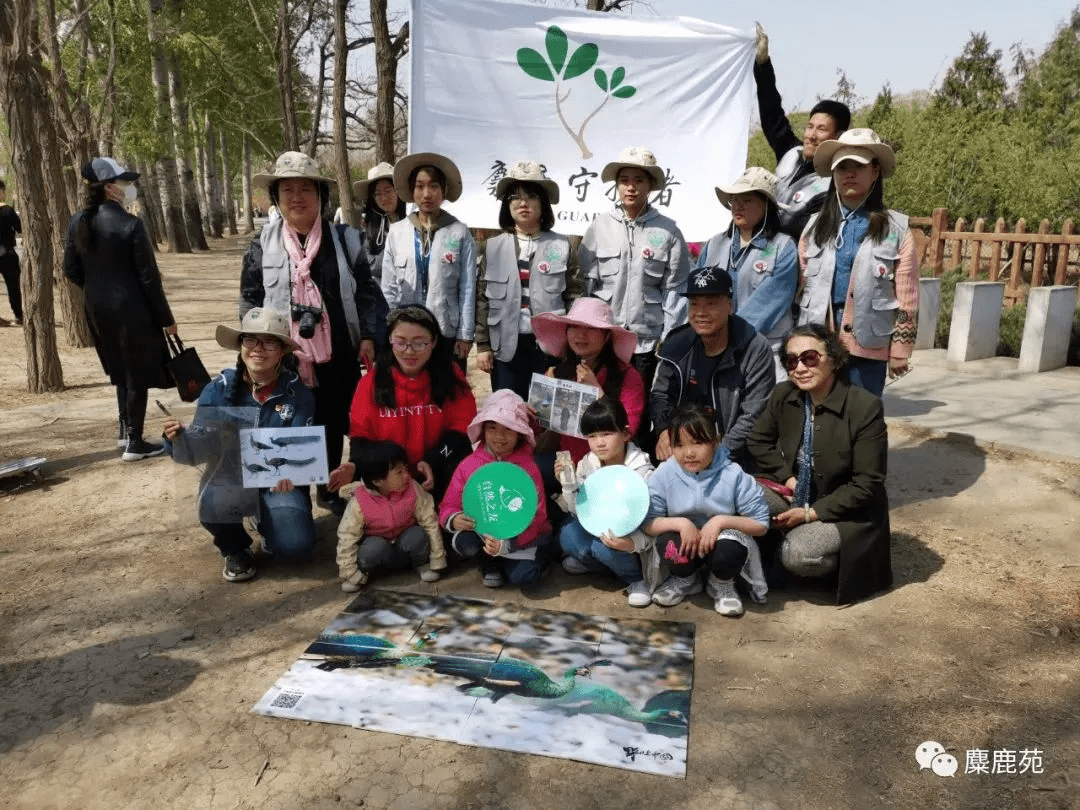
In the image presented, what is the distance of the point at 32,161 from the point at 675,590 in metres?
6.27

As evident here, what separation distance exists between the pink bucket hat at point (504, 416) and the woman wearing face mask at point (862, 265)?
1.59 meters

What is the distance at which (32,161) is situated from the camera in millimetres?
6848

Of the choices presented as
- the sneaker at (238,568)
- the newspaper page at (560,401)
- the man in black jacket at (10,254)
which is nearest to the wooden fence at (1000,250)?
the newspaper page at (560,401)

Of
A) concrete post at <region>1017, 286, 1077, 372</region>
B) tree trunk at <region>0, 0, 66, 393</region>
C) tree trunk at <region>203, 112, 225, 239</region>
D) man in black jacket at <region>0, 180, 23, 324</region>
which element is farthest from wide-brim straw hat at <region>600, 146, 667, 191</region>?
tree trunk at <region>203, 112, 225, 239</region>

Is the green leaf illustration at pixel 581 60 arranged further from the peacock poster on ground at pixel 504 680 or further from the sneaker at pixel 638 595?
the peacock poster on ground at pixel 504 680

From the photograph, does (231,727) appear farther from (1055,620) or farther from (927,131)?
(927,131)

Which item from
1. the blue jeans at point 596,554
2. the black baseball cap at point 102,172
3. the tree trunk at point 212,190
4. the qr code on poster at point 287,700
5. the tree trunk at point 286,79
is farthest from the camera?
the tree trunk at point 212,190

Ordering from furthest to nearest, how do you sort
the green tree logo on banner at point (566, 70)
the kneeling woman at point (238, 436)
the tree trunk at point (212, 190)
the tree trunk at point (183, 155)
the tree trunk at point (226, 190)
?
1. the tree trunk at point (226, 190)
2. the tree trunk at point (212, 190)
3. the tree trunk at point (183, 155)
4. the green tree logo on banner at point (566, 70)
5. the kneeling woman at point (238, 436)

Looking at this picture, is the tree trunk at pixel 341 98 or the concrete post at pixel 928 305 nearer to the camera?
the concrete post at pixel 928 305

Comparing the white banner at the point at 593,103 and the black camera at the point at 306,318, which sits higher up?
the white banner at the point at 593,103

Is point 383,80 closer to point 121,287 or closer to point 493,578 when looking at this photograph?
point 121,287

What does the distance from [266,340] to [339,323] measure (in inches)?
23.2

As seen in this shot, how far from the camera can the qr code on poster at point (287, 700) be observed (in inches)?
110

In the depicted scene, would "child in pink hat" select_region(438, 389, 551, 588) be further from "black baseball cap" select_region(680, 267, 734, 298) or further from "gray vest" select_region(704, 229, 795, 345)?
"gray vest" select_region(704, 229, 795, 345)
